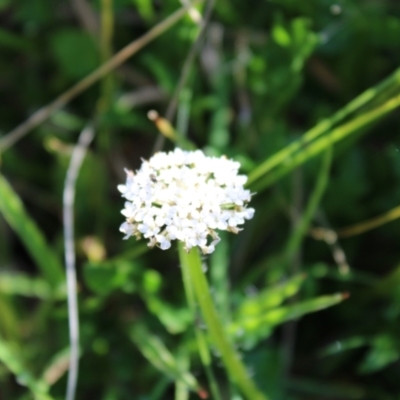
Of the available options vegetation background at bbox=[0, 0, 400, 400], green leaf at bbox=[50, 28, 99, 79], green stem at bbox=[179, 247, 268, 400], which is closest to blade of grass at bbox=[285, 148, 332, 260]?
vegetation background at bbox=[0, 0, 400, 400]

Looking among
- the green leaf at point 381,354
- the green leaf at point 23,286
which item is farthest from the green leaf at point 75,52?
the green leaf at point 381,354

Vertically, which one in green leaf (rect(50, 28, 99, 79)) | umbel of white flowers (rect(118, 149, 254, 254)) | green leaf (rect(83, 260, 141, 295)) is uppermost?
green leaf (rect(50, 28, 99, 79))

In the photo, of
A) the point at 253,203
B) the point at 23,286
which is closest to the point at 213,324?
the point at 253,203

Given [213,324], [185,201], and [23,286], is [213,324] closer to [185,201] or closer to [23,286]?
[185,201]

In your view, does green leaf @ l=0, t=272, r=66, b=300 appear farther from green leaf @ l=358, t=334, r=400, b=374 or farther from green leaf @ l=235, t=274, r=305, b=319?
green leaf @ l=358, t=334, r=400, b=374

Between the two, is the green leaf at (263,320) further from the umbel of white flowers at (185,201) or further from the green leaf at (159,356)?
the umbel of white flowers at (185,201)

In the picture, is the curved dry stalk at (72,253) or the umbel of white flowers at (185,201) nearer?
the umbel of white flowers at (185,201)
